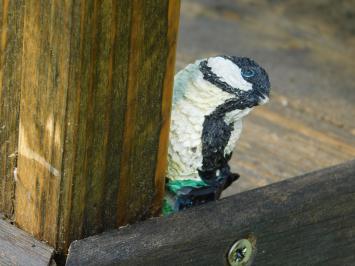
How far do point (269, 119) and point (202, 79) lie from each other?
1.32 metres

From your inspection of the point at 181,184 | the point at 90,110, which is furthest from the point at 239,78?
the point at 90,110

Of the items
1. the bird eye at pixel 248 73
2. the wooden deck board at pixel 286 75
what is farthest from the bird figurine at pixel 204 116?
the wooden deck board at pixel 286 75

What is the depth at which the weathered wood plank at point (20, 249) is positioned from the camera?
1.36 metres

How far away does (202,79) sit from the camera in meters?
1.54

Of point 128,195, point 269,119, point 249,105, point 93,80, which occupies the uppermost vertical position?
point 93,80

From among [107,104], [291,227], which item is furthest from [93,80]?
[291,227]

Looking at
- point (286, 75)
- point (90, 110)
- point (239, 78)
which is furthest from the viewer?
point (286, 75)

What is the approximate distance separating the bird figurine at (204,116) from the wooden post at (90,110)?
0.11 metres

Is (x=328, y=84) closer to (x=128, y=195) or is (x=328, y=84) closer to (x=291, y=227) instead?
(x=291, y=227)

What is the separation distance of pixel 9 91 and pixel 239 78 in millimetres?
404

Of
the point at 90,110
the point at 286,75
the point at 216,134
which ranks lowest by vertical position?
the point at 286,75

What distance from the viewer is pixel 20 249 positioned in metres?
1.38

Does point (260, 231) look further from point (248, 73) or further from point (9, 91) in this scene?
point (9, 91)

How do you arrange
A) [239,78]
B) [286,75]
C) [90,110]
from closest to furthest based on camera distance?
[90,110], [239,78], [286,75]
